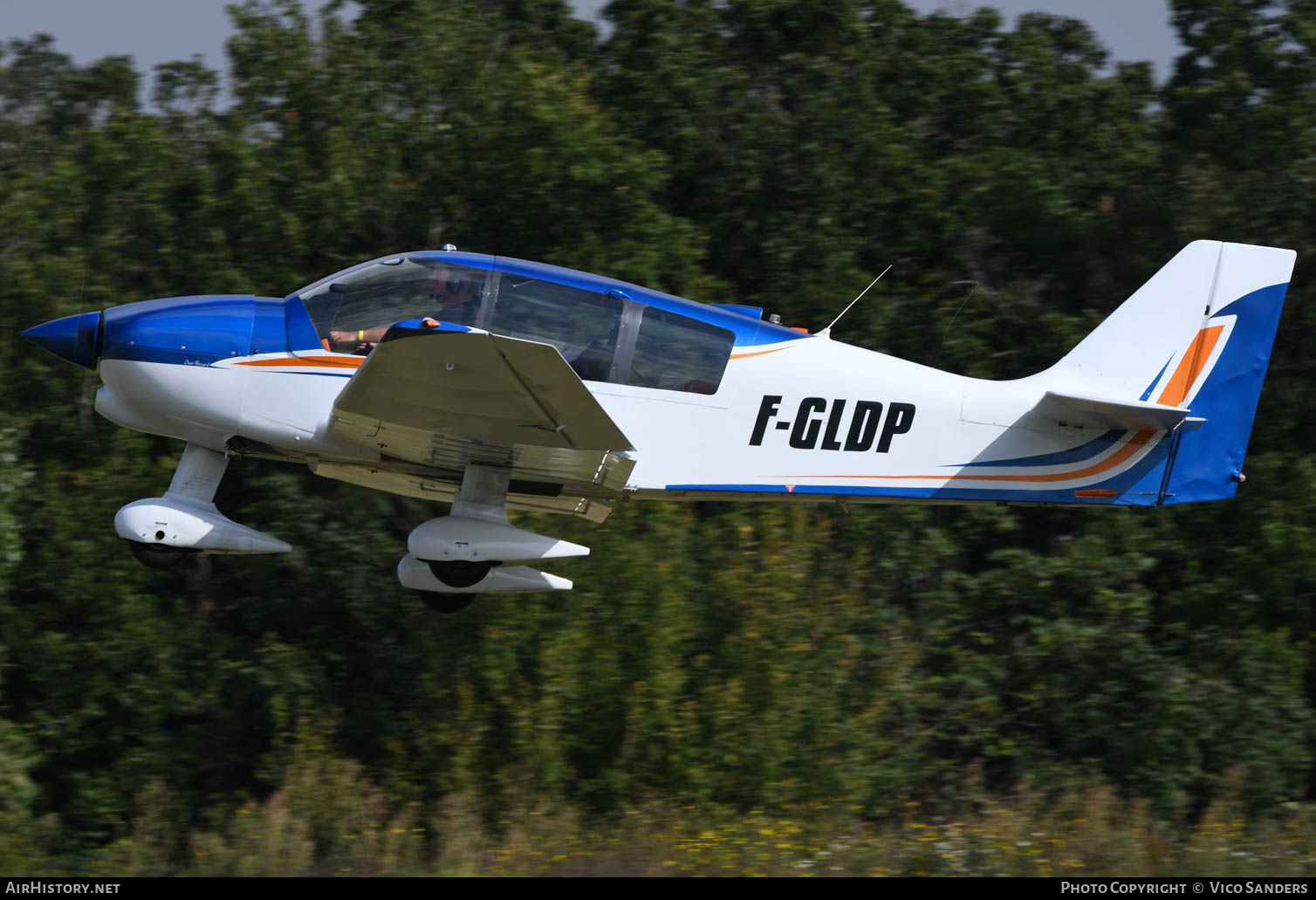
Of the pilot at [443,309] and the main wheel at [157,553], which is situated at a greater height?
the pilot at [443,309]

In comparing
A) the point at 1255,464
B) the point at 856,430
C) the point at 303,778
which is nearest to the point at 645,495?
the point at 856,430

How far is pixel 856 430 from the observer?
7578 mm

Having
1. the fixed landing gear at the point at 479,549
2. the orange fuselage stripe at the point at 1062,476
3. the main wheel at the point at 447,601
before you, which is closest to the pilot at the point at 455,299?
the fixed landing gear at the point at 479,549

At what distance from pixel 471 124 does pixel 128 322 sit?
19.6 feet

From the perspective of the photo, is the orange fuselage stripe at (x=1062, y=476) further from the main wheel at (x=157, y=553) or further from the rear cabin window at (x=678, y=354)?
the main wheel at (x=157, y=553)

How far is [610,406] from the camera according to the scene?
7.11 meters

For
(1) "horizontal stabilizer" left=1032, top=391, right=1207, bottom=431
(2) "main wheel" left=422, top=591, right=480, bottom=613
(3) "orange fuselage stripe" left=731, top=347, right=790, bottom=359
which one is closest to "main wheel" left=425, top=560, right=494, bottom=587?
(2) "main wheel" left=422, top=591, right=480, bottom=613

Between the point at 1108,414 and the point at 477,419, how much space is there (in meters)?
3.70

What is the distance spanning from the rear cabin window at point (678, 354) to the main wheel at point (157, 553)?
2.79 m

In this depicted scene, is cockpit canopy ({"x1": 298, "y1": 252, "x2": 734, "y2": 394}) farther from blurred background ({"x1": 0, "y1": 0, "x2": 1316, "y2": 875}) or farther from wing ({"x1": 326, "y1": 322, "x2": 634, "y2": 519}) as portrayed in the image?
blurred background ({"x1": 0, "y1": 0, "x2": 1316, "y2": 875})

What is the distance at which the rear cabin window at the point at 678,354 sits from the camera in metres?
7.17

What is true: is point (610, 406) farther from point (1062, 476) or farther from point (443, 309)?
point (1062, 476)
